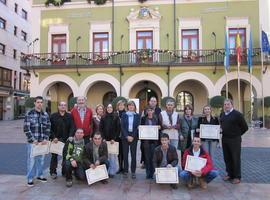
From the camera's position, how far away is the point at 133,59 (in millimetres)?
22500

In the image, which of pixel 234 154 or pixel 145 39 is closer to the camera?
pixel 234 154

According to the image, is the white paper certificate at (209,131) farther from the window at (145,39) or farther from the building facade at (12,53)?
the building facade at (12,53)

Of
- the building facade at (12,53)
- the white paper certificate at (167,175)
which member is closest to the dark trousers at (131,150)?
the white paper certificate at (167,175)

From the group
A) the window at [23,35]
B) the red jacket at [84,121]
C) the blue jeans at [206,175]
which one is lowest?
the blue jeans at [206,175]

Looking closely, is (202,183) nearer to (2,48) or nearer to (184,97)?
(184,97)

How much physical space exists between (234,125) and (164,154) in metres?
1.80

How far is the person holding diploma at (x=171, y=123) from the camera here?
7574 mm

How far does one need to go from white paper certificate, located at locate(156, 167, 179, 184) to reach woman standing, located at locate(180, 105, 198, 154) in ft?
3.57

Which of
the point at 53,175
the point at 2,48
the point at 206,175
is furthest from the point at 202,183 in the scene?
the point at 2,48

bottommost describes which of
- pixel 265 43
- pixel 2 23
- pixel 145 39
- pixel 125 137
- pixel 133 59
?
pixel 125 137

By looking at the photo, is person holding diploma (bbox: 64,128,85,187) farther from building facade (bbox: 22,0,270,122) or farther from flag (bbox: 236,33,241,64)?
flag (bbox: 236,33,241,64)

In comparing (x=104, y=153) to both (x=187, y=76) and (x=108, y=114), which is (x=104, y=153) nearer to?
(x=108, y=114)

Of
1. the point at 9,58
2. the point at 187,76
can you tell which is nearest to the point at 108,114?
the point at 187,76

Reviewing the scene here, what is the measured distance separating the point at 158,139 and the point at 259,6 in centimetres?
1841
